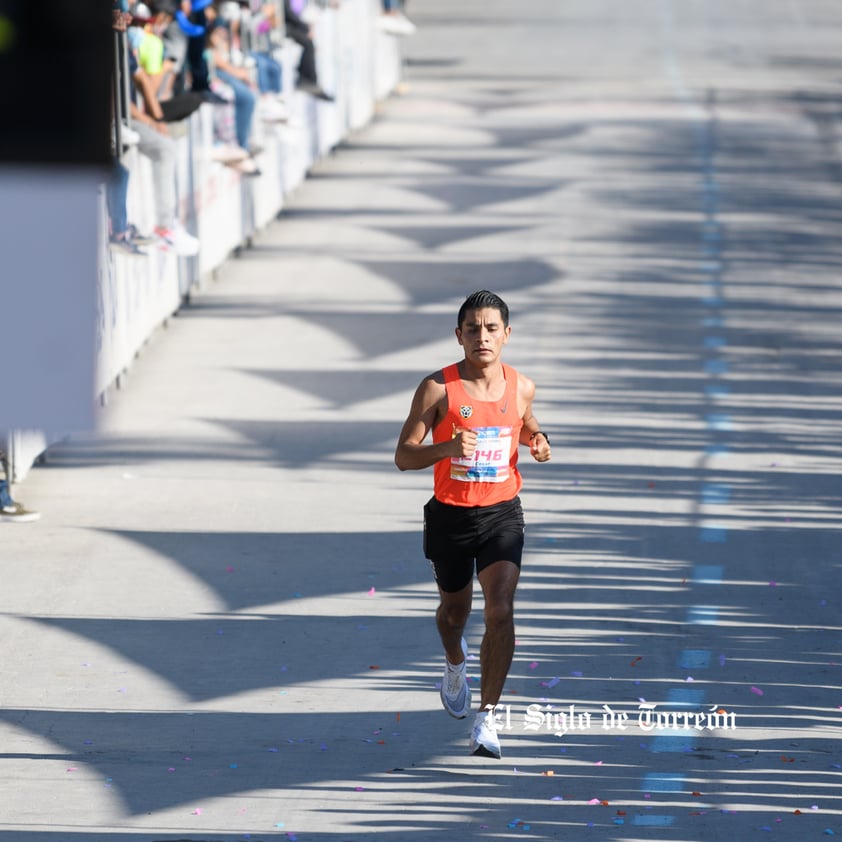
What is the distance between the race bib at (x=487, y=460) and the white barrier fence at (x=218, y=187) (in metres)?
1.56

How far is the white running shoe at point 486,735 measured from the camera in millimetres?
6707

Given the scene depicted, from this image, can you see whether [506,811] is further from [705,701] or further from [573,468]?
[573,468]

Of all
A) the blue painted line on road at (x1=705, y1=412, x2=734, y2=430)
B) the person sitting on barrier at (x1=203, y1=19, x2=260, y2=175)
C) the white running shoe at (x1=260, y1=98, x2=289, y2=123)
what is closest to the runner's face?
the blue painted line on road at (x1=705, y1=412, x2=734, y2=430)

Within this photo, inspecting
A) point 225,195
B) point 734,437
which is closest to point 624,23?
point 225,195

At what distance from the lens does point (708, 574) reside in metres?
9.39

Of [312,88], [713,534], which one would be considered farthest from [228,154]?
[713,534]

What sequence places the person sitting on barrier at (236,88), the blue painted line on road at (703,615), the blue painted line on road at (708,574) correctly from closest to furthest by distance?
the blue painted line on road at (703,615) < the blue painted line on road at (708,574) < the person sitting on barrier at (236,88)

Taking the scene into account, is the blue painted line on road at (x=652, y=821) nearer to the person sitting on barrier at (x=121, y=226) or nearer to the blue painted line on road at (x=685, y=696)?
the blue painted line on road at (x=685, y=696)

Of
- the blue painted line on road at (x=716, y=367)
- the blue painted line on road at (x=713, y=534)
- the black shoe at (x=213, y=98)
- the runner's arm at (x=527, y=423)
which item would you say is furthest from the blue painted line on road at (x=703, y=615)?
the black shoe at (x=213, y=98)

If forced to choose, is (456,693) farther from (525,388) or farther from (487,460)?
(525,388)

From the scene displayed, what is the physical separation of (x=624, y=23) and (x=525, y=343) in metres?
30.1

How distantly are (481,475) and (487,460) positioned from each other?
7 centimetres

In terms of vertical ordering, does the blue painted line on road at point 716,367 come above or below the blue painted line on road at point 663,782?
below

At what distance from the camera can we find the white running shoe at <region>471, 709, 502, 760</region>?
6.71 metres
